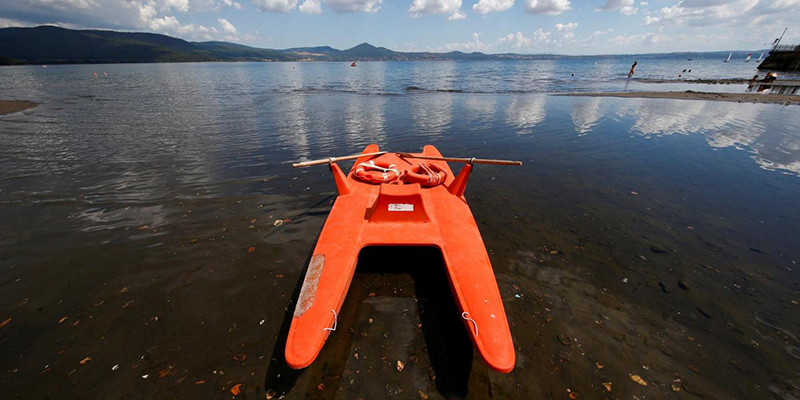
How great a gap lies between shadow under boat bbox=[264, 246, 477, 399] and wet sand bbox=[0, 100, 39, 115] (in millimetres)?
34712

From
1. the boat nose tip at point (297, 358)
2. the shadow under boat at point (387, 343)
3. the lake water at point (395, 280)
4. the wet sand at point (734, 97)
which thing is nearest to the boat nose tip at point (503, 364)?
the lake water at point (395, 280)

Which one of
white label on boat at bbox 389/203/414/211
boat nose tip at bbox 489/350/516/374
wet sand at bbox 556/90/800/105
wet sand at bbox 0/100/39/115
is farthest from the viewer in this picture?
wet sand at bbox 556/90/800/105

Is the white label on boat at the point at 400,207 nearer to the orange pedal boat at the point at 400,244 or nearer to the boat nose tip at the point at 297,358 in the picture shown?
the orange pedal boat at the point at 400,244

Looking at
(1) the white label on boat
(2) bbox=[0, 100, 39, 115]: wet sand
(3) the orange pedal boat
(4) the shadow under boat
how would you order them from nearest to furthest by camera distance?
1. (3) the orange pedal boat
2. (4) the shadow under boat
3. (1) the white label on boat
4. (2) bbox=[0, 100, 39, 115]: wet sand

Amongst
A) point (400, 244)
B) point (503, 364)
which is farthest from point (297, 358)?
point (503, 364)

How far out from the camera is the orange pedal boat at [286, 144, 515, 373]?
13.4 ft

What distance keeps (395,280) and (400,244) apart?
1.18m

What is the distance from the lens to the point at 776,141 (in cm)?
1529

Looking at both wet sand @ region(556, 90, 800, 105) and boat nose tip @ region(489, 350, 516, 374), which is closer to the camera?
boat nose tip @ region(489, 350, 516, 374)

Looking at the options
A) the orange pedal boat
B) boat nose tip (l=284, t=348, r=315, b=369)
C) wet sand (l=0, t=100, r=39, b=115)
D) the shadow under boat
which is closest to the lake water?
the shadow under boat

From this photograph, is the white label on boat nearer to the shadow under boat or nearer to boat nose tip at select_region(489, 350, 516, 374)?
the shadow under boat

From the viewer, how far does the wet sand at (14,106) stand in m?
22.8

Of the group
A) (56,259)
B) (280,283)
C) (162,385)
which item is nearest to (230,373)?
(162,385)

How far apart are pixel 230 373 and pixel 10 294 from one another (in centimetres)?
535
